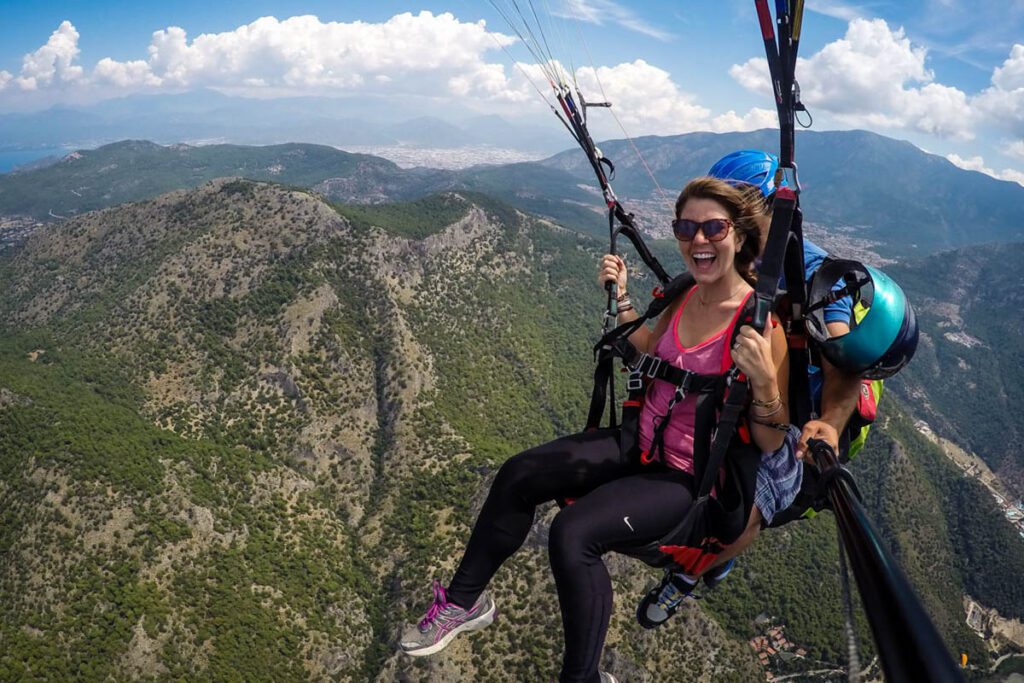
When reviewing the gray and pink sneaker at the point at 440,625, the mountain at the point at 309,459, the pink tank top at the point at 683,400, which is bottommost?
the mountain at the point at 309,459

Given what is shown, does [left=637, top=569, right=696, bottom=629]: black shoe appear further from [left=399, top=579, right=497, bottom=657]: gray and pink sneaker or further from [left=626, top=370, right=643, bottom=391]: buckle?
[left=626, top=370, right=643, bottom=391]: buckle

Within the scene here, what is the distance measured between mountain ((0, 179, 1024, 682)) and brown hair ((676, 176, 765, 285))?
43910mm

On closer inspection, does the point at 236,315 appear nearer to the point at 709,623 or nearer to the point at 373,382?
the point at 373,382

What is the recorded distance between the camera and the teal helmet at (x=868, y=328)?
14.1 feet

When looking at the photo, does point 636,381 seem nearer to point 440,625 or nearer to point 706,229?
point 706,229

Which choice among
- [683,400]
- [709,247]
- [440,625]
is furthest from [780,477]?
[440,625]

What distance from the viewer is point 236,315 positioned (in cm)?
8050

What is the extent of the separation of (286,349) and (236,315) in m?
11.0

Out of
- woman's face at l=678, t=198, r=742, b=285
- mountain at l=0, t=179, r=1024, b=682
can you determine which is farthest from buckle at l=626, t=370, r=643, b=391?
mountain at l=0, t=179, r=1024, b=682

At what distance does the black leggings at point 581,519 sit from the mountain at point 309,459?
43.8 m

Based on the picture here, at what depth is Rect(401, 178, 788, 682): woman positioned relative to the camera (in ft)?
14.9

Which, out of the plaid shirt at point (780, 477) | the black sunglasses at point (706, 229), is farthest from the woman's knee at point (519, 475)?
the black sunglasses at point (706, 229)

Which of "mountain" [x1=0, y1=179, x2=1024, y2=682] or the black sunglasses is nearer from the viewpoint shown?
the black sunglasses

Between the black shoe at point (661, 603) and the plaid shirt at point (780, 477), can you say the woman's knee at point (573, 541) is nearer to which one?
the plaid shirt at point (780, 477)
